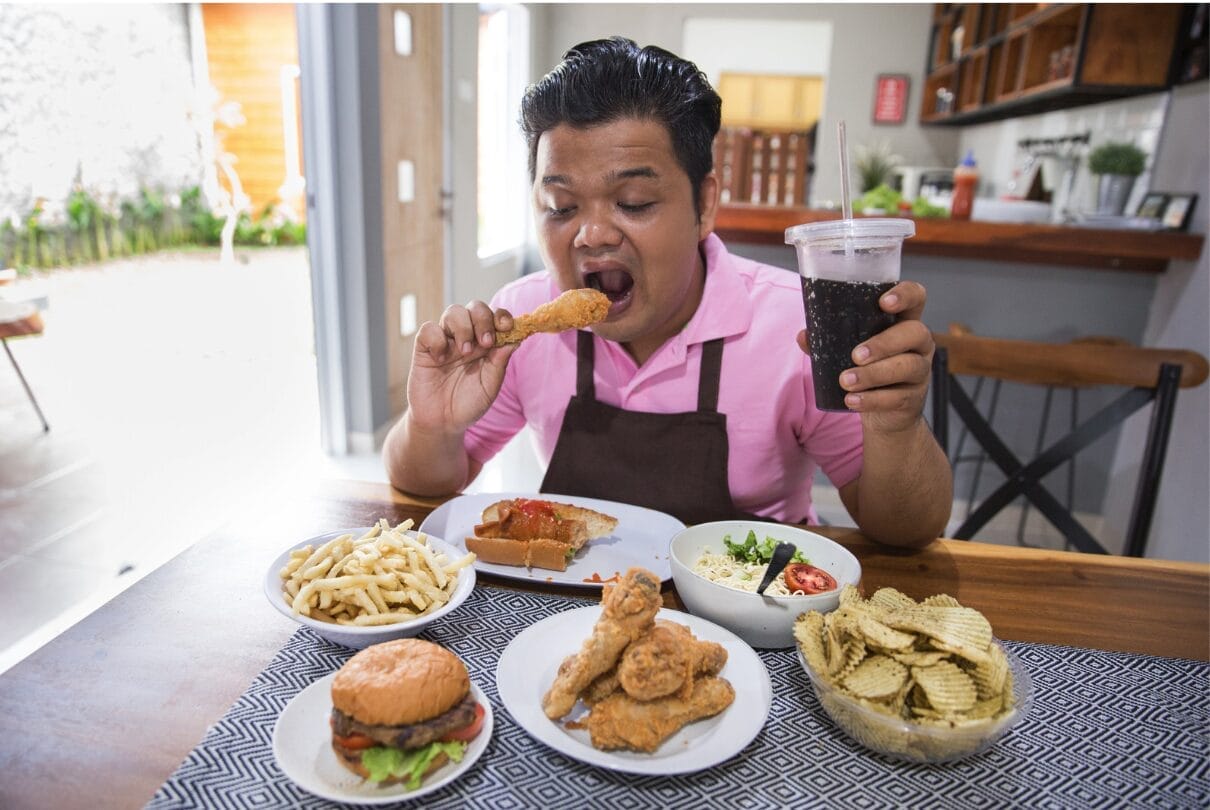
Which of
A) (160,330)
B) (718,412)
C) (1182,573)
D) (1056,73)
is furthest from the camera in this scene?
(160,330)

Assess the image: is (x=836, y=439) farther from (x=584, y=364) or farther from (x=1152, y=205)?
(x=1152, y=205)

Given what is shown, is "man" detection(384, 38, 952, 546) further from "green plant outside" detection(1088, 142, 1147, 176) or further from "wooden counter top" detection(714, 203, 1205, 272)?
"green plant outside" detection(1088, 142, 1147, 176)

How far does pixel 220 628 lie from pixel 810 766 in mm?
868

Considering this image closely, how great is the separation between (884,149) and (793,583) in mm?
8999

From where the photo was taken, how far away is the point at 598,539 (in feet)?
4.82

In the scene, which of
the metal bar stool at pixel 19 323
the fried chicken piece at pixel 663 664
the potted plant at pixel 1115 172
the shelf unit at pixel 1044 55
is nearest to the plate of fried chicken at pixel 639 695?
the fried chicken piece at pixel 663 664

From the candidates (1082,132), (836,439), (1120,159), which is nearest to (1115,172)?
(1120,159)

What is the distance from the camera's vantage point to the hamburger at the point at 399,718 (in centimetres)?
81

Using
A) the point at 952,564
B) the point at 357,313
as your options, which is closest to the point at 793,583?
the point at 952,564

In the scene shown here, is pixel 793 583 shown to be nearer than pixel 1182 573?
Yes

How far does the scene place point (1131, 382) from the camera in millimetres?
2084

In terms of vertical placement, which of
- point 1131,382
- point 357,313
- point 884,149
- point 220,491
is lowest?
point 220,491

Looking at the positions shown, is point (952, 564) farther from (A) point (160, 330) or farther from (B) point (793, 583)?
(A) point (160, 330)

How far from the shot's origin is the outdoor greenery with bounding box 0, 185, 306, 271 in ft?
16.9
